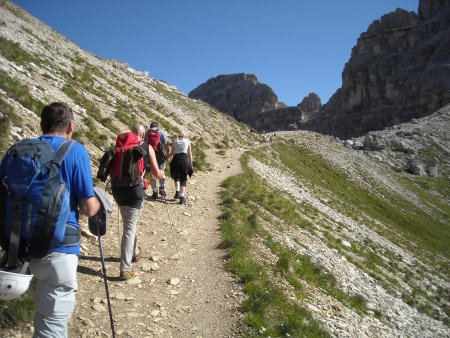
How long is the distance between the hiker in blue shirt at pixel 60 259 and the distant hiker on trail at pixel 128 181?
11.8 ft

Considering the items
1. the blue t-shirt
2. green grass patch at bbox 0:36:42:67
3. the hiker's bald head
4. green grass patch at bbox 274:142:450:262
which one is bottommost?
green grass patch at bbox 274:142:450:262

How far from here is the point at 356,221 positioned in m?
30.6

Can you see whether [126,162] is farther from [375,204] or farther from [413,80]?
[413,80]

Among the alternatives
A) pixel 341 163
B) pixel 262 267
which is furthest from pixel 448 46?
pixel 262 267

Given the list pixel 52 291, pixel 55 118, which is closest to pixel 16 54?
pixel 55 118

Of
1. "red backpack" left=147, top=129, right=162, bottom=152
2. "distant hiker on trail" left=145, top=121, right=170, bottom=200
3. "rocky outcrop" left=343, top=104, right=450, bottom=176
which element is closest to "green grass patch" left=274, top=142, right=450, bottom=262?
"distant hiker on trail" left=145, top=121, right=170, bottom=200

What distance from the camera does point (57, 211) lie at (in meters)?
4.06

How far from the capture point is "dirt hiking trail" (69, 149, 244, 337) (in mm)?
7219

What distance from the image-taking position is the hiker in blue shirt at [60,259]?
164 inches

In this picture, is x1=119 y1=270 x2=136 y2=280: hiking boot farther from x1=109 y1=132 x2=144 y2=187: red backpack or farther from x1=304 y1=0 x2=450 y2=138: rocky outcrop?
x1=304 y1=0 x2=450 y2=138: rocky outcrop

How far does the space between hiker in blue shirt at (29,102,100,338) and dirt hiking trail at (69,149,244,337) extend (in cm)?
270

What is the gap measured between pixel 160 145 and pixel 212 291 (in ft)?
24.1

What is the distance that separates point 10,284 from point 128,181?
4542 mm

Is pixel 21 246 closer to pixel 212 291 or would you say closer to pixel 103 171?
pixel 103 171
